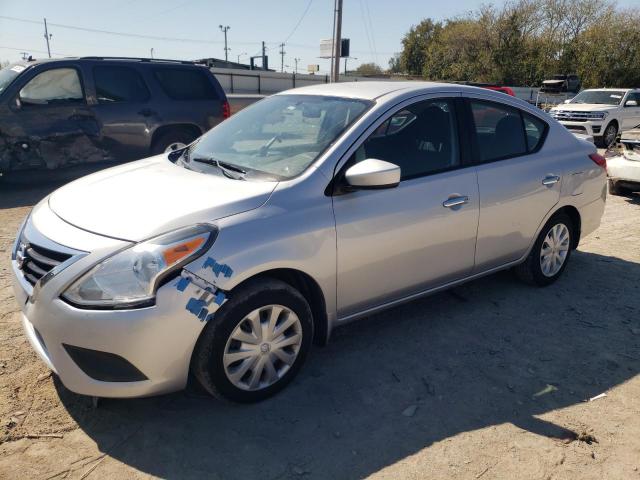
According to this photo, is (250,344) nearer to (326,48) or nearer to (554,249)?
(554,249)

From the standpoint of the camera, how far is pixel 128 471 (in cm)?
243

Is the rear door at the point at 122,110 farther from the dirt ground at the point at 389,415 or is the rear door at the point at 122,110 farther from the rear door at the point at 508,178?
the rear door at the point at 508,178

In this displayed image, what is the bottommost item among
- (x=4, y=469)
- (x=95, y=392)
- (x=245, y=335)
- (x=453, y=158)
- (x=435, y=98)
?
(x=4, y=469)

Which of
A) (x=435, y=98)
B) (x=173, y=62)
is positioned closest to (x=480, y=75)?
(x=173, y=62)

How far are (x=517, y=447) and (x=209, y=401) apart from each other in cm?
163

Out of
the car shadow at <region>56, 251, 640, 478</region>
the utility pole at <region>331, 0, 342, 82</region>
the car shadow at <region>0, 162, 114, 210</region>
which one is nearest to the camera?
the car shadow at <region>56, 251, 640, 478</region>

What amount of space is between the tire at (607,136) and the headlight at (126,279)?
16.0 meters

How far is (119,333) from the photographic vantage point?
2404mm

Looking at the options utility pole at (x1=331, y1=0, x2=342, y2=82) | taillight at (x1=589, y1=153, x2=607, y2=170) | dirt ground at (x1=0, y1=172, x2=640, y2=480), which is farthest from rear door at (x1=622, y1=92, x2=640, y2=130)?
dirt ground at (x1=0, y1=172, x2=640, y2=480)

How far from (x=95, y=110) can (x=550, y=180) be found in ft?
20.4

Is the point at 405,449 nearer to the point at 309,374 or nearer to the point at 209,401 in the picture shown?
the point at 309,374

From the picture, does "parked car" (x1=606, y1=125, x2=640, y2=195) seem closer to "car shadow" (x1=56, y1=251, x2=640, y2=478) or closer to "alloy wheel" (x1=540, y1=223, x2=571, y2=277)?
"alloy wheel" (x1=540, y1=223, x2=571, y2=277)

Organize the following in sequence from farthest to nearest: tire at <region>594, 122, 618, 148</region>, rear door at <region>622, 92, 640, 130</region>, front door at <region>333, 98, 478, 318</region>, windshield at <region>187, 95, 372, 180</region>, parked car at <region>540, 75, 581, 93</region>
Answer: parked car at <region>540, 75, 581, 93</region> < rear door at <region>622, 92, 640, 130</region> < tire at <region>594, 122, 618, 148</region> < windshield at <region>187, 95, 372, 180</region> < front door at <region>333, 98, 478, 318</region>

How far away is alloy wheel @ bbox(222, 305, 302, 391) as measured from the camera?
9.03ft
